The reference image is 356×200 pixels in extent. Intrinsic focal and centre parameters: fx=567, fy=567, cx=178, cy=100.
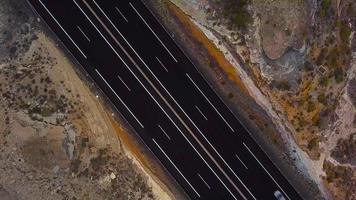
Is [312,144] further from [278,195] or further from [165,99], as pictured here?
[165,99]

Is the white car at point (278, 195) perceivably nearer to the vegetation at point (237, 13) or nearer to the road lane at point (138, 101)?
the road lane at point (138, 101)

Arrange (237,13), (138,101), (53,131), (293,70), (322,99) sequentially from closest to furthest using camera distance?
(53,131)
(237,13)
(293,70)
(138,101)
(322,99)

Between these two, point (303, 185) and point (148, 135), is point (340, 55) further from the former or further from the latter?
point (148, 135)

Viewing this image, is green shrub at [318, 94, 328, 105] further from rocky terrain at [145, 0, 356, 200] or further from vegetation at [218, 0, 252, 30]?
vegetation at [218, 0, 252, 30]

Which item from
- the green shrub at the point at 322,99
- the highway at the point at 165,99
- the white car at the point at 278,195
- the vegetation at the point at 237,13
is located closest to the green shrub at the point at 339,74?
the green shrub at the point at 322,99

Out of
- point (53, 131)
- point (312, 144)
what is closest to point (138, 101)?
→ point (53, 131)

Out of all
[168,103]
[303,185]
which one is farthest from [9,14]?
[303,185]
